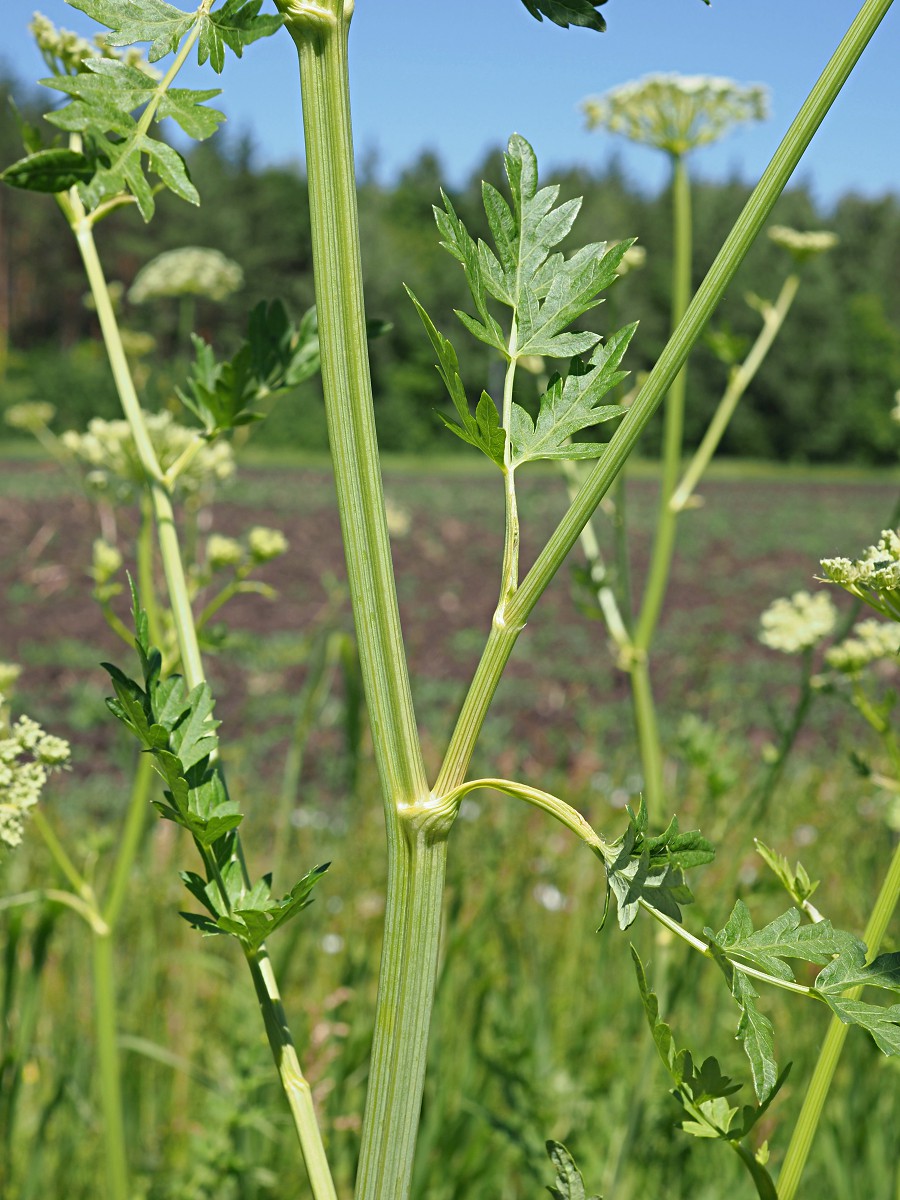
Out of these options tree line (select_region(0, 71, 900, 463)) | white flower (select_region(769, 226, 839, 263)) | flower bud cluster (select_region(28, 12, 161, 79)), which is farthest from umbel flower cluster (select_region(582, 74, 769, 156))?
tree line (select_region(0, 71, 900, 463))

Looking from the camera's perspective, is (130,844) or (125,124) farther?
(130,844)

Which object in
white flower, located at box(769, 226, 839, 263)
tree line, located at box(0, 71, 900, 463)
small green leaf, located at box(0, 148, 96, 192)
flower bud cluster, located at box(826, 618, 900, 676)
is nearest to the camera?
small green leaf, located at box(0, 148, 96, 192)

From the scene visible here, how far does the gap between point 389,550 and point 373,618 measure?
0.15ft

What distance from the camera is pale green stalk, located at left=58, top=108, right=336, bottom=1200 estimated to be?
570 mm

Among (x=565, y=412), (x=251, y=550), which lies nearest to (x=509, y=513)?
(x=565, y=412)

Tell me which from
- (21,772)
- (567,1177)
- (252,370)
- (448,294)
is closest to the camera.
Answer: (567,1177)

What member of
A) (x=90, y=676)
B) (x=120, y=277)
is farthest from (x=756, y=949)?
(x=120, y=277)

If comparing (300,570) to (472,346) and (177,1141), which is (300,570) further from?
(472,346)

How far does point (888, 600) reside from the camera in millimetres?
702

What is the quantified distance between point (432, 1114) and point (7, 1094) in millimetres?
603

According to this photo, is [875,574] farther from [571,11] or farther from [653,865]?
[571,11]

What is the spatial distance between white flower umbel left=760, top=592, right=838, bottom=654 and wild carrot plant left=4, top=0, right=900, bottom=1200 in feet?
3.71

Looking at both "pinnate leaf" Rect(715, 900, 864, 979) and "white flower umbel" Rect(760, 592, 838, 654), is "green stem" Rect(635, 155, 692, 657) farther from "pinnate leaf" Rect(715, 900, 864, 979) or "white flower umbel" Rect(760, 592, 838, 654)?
"pinnate leaf" Rect(715, 900, 864, 979)

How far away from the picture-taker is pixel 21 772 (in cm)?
68
